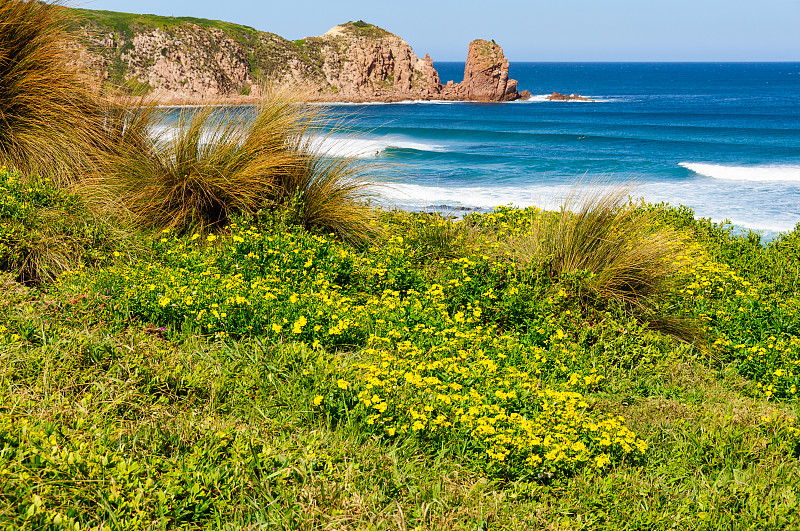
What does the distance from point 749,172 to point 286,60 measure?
250 feet

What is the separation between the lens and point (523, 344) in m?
4.45

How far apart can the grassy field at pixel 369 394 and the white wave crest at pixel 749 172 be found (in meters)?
20.7

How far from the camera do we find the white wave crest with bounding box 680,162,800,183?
75.8 ft

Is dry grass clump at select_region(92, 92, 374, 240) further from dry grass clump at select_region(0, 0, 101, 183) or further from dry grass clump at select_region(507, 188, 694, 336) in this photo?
dry grass clump at select_region(507, 188, 694, 336)

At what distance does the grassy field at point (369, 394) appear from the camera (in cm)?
255

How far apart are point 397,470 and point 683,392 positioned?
8.25 ft

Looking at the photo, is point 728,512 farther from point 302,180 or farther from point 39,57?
point 39,57

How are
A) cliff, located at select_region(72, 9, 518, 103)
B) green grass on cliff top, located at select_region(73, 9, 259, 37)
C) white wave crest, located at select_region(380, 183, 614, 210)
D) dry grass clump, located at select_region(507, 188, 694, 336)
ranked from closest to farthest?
dry grass clump, located at select_region(507, 188, 694, 336), white wave crest, located at select_region(380, 183, 614, 210), cliff, located at select_region(72, 9, 518, 103), green grass on cliff top, located at select_region(73, 9, 259, 37)

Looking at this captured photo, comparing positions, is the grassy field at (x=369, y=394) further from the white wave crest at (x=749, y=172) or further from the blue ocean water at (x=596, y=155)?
the white wave crest at (x=749, y=172)

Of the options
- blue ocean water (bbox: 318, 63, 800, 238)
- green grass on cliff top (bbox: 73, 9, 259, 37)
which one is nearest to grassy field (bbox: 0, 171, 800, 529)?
blue ocean water (bbox: 318, 63, 800, 238)

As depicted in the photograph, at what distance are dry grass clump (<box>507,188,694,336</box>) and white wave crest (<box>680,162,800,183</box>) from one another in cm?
2071

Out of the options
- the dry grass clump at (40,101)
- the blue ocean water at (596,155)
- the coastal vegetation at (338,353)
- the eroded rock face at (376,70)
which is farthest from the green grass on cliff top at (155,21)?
the coastal vegetation at (338,353)

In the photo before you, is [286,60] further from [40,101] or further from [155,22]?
[40,101]

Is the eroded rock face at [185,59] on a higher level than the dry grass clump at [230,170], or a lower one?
higher
